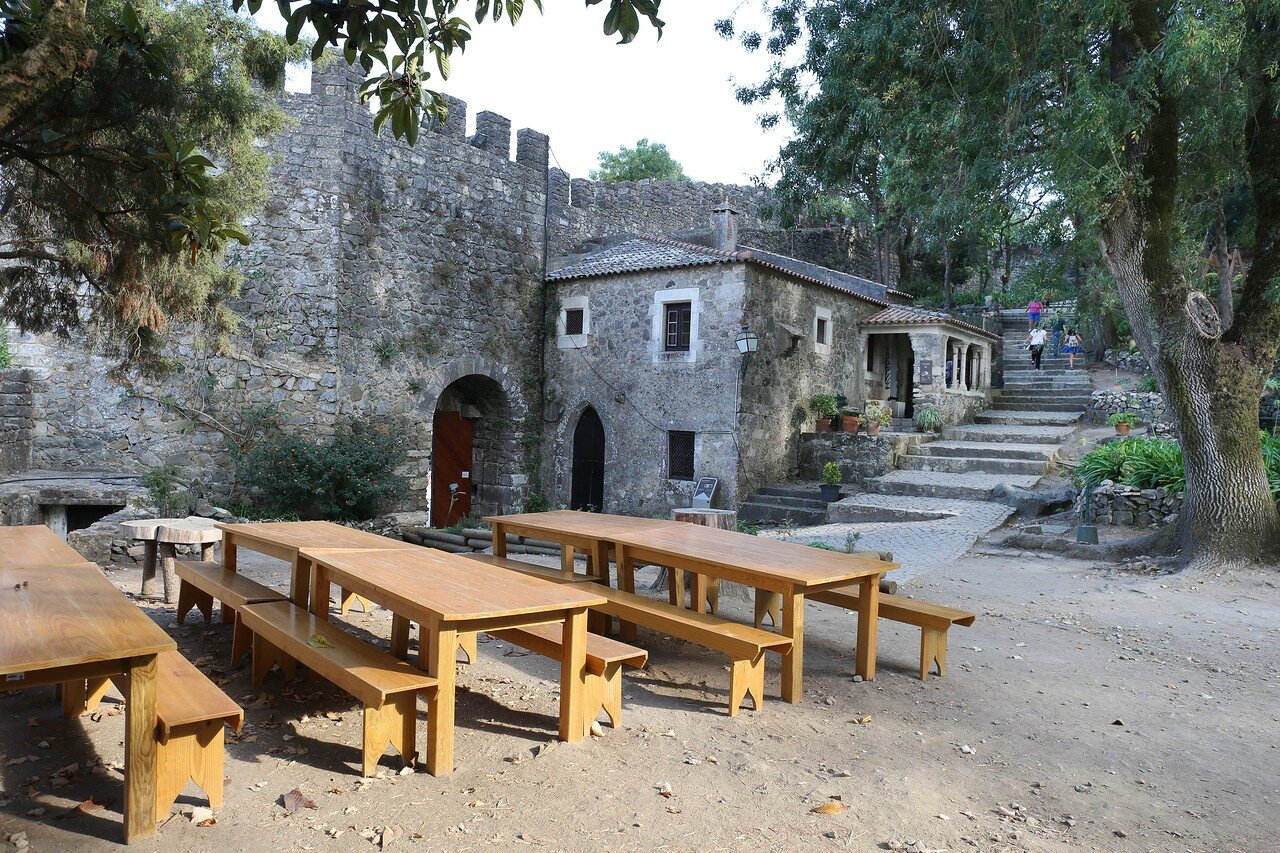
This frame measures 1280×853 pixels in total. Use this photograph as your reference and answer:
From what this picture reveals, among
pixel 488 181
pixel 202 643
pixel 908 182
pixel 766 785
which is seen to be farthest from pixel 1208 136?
pixel 488 181

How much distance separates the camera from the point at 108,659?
96.0 inches

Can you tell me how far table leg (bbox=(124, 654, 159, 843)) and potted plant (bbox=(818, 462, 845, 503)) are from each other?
11518 millimetres

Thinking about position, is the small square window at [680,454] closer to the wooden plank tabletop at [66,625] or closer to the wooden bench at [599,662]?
the wooden bench at [599,662]

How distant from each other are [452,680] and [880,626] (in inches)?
134

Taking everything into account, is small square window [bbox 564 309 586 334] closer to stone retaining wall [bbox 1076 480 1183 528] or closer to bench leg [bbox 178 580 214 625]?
stone retaining wall [bbox 1076 480 1183 528]

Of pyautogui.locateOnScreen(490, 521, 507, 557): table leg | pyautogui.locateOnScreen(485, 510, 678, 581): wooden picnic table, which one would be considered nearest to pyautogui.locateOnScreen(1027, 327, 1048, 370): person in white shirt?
pyautogui.locateOnScreen(485, 510, 678, 581): wooden picnic table

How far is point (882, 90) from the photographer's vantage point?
27.6 feet

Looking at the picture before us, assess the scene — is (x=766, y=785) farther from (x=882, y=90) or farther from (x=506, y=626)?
(x=882, y=90)

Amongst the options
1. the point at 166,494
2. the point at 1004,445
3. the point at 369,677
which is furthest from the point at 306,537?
the point at 1004,445

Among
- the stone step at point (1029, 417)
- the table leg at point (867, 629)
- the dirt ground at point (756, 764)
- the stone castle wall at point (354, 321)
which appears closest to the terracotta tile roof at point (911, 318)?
the stone step at point (1029, 417)

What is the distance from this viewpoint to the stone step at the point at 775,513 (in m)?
12.8

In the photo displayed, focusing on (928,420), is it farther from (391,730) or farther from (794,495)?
(391,730)

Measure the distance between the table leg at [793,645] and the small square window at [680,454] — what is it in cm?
963

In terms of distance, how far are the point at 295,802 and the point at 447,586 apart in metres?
0.97
